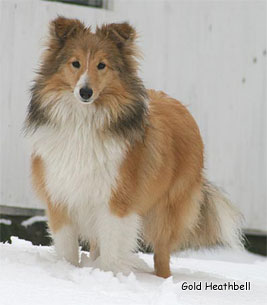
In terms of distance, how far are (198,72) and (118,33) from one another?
3144 millimetres

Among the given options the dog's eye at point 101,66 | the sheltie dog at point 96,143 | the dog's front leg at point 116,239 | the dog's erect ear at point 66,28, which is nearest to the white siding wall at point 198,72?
the sheltie dog at point 96,143

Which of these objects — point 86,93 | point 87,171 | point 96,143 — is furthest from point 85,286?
point 86,93

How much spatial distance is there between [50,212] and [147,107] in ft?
3.16

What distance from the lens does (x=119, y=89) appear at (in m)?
→ 4.82

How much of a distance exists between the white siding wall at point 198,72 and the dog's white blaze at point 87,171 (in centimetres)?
233

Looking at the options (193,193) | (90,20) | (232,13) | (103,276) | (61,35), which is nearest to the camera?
(103,276)

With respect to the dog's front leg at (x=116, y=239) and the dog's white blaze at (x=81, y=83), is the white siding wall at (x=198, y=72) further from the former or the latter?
the dog's white blaze at (x=81, y=83)

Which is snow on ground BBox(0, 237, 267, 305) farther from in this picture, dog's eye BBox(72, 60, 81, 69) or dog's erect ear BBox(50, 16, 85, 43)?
dog's erect ear BBox(50, 16, 85, 43)

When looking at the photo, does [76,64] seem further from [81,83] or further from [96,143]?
[96,143]

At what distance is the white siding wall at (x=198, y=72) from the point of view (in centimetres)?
718

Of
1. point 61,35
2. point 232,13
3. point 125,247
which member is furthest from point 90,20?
point 125,247

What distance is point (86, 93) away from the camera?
15.1 ft

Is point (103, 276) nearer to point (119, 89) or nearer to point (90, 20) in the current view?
point (119, 89)

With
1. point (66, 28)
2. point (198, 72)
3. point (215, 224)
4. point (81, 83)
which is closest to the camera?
point (81, 83)
